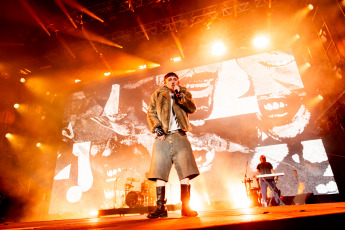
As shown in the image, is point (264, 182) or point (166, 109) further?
point (264, 182)

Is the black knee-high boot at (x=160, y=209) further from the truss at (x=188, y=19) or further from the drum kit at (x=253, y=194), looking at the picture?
the truss at (x=188, y=19)

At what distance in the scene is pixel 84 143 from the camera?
27.9 ft

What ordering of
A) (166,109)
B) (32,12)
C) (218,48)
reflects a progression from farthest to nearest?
(218,48)
(32,12)
(166,109)

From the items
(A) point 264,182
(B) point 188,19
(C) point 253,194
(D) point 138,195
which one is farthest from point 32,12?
(C) point 253,194

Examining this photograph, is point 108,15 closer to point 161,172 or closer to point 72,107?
point 72,107

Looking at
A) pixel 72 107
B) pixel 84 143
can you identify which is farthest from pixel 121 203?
pixel 72 107

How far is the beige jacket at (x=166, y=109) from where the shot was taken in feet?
8.32

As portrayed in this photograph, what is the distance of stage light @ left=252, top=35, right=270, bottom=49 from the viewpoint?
7.85 metres

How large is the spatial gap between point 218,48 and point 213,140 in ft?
12.4

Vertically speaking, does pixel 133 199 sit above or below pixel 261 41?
below

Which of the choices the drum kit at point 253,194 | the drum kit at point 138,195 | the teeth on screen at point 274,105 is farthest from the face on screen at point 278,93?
the drum kit at point 138,195

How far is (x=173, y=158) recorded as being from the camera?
239 centimetres

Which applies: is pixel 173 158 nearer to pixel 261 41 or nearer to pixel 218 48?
pixel 218 48

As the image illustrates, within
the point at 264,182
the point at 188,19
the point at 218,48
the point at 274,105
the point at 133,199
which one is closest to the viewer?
the point at 264,182
